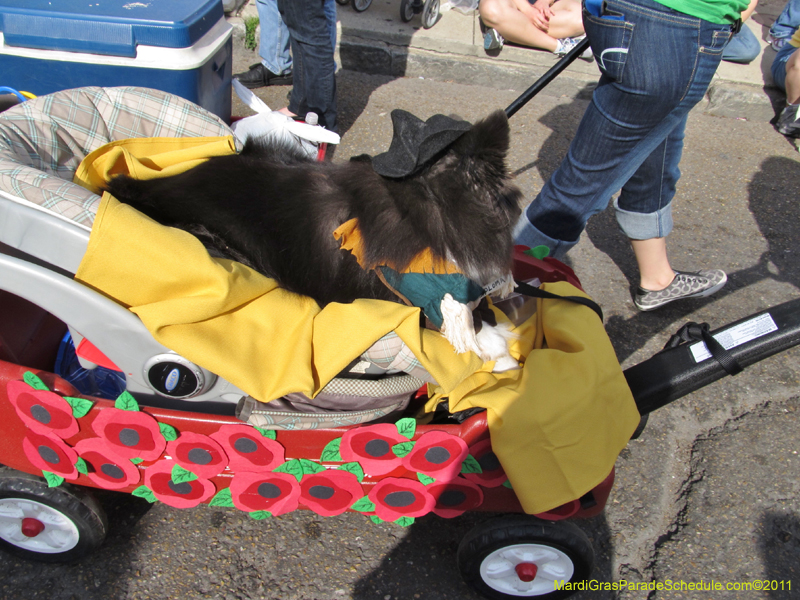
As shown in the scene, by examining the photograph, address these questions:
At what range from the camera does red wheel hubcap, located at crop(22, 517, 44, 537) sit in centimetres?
148

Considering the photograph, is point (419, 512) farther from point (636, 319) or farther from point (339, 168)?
point (636, 319)

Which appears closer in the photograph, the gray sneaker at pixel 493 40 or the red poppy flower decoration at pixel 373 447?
the red poppy flower decoration at pixel 373 447

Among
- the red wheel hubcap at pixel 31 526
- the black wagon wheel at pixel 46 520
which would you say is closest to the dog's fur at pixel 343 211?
the black wagon wheel at pixel 46 520

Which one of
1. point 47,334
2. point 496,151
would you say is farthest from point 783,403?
point 47,334

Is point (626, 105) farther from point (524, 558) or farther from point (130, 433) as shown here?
point (130, 433)

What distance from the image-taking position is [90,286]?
1.21 metres

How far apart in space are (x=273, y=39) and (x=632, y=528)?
3.86 meters

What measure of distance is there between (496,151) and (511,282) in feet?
1.29

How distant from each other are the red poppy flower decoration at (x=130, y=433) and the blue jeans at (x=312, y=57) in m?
2.54

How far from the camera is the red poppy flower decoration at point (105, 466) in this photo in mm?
1344

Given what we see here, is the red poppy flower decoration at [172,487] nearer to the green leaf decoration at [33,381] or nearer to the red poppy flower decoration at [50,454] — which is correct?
the red poppy flower decoration at [50,454]

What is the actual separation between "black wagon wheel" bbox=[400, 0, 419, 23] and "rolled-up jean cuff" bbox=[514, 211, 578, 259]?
11.2ft

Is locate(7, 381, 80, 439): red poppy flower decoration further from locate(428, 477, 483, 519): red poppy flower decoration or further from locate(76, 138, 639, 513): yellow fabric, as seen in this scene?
locate(428, 477, 483, 519): red poppy flower decoration

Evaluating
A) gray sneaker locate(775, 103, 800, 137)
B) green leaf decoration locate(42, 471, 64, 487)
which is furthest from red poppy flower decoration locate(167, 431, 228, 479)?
gray sneaker locate(775, 103, 800, 137)
